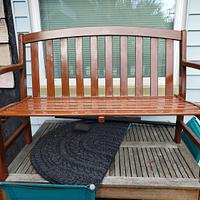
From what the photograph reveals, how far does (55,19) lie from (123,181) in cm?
145

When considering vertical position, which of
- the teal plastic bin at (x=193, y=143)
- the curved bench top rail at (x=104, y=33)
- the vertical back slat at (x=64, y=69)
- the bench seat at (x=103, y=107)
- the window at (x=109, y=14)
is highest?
the window at (x=109, y=14)

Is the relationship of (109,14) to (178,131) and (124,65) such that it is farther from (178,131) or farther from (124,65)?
(178,131)

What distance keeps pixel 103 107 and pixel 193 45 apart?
1105 millimetres

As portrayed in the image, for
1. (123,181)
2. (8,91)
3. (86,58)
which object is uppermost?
(86,58)

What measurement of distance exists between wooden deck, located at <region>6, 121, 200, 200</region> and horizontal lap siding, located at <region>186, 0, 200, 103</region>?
0.66 metres

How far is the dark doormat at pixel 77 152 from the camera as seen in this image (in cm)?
110

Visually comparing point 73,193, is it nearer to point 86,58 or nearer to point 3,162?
point 3,162

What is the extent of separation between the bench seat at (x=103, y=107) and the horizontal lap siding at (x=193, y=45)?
1.78 feet

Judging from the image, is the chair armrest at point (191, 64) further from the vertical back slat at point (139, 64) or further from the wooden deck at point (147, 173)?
the wooden deck at point (147, 173)

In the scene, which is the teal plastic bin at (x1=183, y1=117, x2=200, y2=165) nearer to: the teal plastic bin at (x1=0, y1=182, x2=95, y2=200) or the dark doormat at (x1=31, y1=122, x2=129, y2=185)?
the dark doormat at (x1=31, y1=122, x2=129, y2=185)

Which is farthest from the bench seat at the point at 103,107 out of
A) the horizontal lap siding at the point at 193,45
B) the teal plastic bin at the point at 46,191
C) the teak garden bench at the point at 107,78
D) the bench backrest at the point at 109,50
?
the horizontal lap siding at the point at 193,45

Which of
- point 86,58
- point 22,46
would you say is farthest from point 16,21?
point 86,58

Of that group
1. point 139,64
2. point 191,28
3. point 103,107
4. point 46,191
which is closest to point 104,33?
point 139,64

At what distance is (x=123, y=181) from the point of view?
3.58ft
